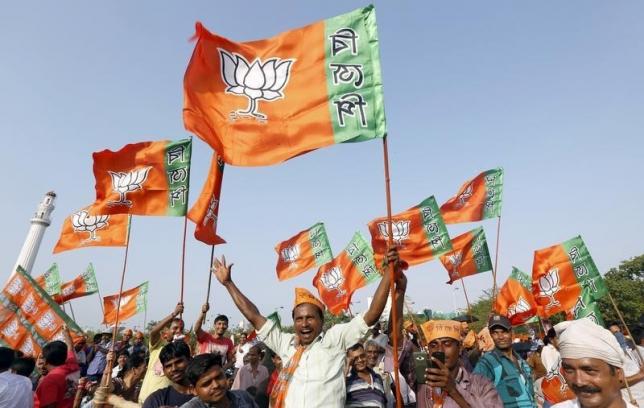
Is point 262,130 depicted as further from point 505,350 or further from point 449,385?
point 505,350

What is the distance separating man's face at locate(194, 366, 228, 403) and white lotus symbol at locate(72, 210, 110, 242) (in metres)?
5.72

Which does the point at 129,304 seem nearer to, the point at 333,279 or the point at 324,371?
the point at 333,279

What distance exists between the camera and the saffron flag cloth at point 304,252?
12.7 metres

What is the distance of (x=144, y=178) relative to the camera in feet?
21.1

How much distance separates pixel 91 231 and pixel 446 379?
289 inches

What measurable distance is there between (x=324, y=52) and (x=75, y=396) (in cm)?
506

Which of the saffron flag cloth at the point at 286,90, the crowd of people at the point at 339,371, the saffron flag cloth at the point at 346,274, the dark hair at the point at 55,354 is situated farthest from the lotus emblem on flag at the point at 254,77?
the saffron flag cloth at the point at 346,274

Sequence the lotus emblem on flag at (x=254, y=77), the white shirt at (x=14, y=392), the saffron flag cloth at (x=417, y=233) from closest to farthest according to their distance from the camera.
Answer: the white shirt at (x=14, y=392) → the lotus emblem on flag at (x=254, y=77) → the saffron flag cloth at (x=417, y=233)

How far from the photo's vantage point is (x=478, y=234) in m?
11.3

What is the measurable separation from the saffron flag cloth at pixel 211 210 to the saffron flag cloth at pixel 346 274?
7.53 m

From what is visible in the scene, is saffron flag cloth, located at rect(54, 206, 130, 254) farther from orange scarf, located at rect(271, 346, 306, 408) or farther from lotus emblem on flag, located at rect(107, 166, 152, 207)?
orange scarf, located at rect(271, 346, 306, 408)

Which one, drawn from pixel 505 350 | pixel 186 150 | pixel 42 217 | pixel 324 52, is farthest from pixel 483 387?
pixel 42 217

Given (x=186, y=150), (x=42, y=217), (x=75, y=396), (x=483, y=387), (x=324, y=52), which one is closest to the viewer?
(x=483, y=387)

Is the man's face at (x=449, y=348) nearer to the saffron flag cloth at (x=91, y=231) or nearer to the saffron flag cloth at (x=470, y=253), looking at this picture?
the saffron flag cloth at (x=91, y=231)
